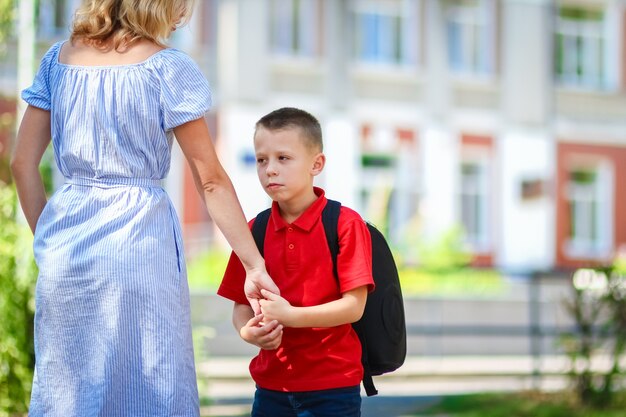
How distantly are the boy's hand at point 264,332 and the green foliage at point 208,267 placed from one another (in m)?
14.7

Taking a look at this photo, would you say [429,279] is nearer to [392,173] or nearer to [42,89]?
[392,173]

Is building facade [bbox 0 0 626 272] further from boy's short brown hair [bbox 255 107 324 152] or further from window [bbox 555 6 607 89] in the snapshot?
boy's short brown hair [bbox 255 107 324 152]

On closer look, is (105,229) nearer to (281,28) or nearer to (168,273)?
(168,273)

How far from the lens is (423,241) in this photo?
23188mm

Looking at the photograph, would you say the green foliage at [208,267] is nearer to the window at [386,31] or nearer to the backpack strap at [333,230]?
the window at [386,31]

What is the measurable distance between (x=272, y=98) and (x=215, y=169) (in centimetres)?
2037

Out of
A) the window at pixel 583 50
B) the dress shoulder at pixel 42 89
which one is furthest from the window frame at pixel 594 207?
the dress shoulder at pixel 42 89

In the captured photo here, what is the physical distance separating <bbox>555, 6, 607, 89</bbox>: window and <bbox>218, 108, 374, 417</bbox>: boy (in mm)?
24419

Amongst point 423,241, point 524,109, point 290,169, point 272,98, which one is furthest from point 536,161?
point 290,169

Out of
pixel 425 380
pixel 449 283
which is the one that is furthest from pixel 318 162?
pixel 449 283

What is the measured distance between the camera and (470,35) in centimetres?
2583

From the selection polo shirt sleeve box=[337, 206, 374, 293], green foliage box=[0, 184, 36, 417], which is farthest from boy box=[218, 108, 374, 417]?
green foliage box=[0, 184, 36, 417]

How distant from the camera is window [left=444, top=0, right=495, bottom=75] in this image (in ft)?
83.9

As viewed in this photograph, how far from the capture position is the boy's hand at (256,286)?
3.14m
